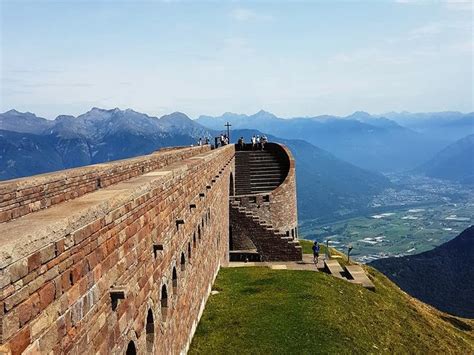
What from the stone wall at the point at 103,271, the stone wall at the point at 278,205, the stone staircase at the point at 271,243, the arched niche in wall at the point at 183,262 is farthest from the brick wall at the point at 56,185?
the stone wall at the point at 278,205

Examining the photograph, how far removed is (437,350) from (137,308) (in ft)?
46.0

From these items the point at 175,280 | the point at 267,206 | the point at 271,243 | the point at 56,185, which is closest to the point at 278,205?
the point at 267,206

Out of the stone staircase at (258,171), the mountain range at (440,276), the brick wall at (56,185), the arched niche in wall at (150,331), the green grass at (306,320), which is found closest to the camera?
the arched niche in wall at (150,331)

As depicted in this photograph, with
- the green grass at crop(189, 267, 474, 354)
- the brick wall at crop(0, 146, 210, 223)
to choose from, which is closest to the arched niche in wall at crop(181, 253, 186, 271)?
the green grass at crop(189, 267, 474, 354)

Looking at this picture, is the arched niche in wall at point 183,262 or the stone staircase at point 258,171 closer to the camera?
the arched niche in wall at point 183,262

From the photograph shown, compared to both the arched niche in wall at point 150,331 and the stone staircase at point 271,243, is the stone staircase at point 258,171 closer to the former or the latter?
the stone staircase at point 271,243

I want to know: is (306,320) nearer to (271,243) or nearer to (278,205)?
(271,243)

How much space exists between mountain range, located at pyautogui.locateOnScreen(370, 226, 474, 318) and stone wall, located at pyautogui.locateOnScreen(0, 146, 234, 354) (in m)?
54.8

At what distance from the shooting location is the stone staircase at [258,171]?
37.6 meters

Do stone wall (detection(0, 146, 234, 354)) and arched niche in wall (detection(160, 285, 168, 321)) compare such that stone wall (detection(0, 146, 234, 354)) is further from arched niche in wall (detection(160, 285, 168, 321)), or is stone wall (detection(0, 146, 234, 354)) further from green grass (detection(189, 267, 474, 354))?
green grass (detection(189, 267, 474, 354))

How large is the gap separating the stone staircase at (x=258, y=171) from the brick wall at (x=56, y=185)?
22.1 metres

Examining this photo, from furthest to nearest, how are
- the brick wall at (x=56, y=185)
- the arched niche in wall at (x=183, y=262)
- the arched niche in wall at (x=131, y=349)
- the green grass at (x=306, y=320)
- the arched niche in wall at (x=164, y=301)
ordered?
the green grass at (x=306, y=320) → the arched niche in wall at (x=183, y=262) → the arched niche in wall at (x=164, y=301) → the brick wall at (x=56, y=185) → the arched niche in wall at (x=131, y=349)

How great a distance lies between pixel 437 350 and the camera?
1802 centimetres

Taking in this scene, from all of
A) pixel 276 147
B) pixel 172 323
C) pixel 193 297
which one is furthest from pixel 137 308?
pixel 276 147
